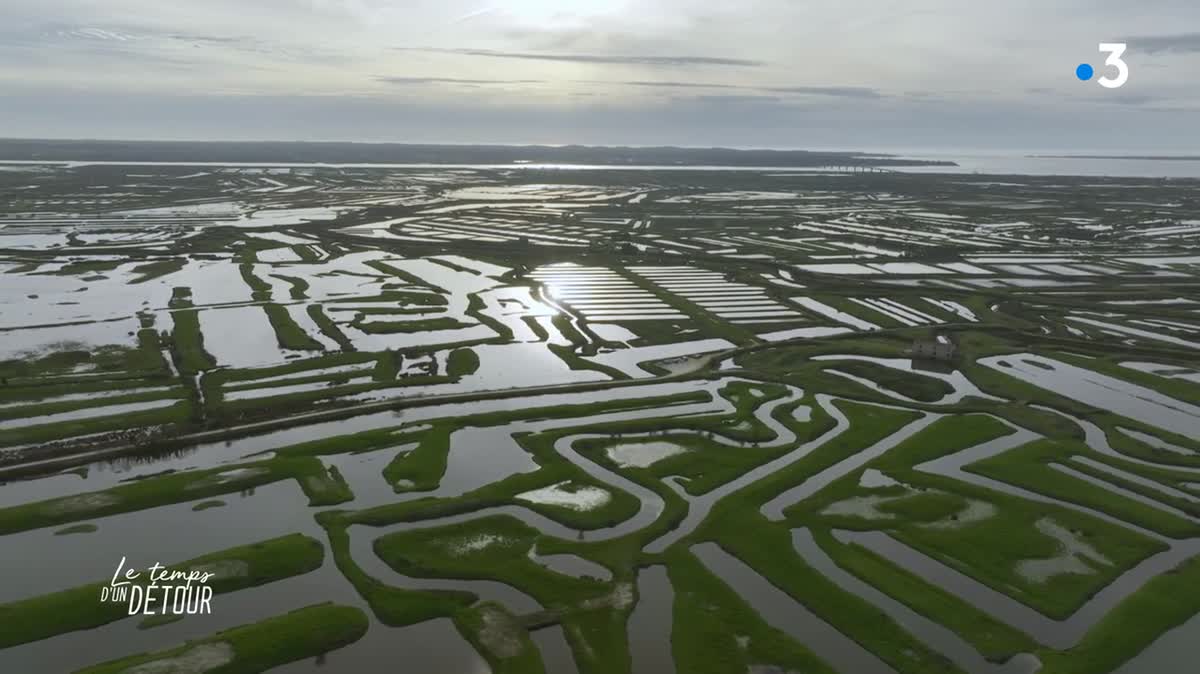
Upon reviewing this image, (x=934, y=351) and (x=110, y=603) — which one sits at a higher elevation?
(x=934, y=351)

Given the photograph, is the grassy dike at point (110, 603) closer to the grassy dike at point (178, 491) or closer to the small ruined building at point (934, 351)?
the grassy dike at point (178, 491)

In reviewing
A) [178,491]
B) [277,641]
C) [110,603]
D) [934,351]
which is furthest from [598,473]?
[934,351]

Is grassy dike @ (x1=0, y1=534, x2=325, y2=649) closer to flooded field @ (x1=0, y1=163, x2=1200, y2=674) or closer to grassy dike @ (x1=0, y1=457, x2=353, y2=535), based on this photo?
flooded field @ (x1=0, y1=163, x2=1200, y2=674)

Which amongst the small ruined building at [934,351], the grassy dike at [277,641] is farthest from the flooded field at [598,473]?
the small ruined building at [934,351]

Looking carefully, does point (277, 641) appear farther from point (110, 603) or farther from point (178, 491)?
point (178, 491)

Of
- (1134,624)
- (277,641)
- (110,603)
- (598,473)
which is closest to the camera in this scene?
(277,641)

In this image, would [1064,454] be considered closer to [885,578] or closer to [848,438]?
[848,438]

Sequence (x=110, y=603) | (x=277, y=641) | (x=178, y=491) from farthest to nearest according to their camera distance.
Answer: (x=178, y=491)
(x=110, y=603)
(x=277, y=641)

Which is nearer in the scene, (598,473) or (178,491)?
(178,491)
